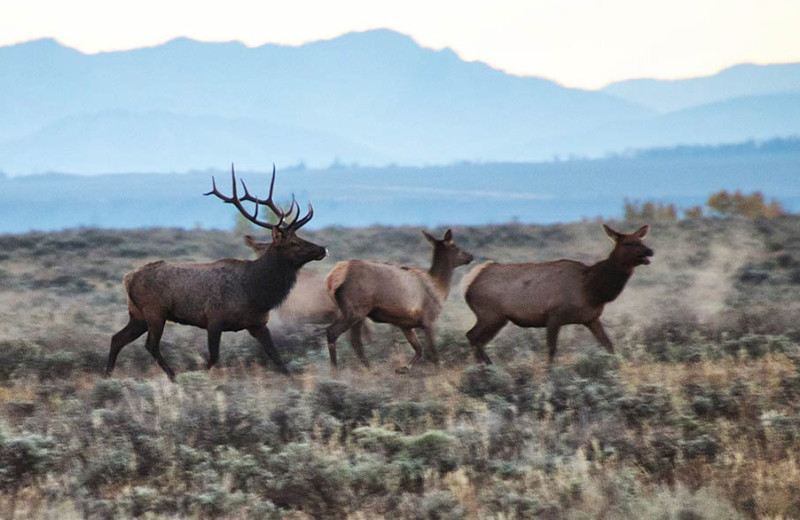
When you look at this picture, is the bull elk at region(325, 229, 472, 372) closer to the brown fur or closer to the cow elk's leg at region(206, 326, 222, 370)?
the cow elk's leg at region(206, 326, 222, 370)

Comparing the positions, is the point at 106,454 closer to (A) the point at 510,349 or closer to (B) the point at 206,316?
(B) the point at 206,316

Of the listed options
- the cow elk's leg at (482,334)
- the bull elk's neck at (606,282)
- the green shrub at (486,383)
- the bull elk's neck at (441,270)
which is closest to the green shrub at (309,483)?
the green shrub at (486,383)

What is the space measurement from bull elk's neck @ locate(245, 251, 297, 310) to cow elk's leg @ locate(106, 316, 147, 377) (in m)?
1.24

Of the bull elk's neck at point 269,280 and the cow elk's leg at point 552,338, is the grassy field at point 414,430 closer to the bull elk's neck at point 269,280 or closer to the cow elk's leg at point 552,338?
the cow elk's leg at point 552,338

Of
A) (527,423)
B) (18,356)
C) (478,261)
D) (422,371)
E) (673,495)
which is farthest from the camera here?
(478,261)

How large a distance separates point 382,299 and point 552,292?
1926 millimetres

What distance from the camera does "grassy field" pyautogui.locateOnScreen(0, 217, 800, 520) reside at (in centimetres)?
852

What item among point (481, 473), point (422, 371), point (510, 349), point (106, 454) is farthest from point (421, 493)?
point (510, 349)

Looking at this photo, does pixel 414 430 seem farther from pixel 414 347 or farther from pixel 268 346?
pixel 414 347

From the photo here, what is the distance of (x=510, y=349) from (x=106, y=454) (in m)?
7.17

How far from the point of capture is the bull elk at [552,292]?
13797 millimetres

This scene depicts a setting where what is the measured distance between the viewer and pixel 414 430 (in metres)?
10.3

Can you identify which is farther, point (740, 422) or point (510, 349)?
point (510, 349)

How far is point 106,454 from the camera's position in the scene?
937cm
